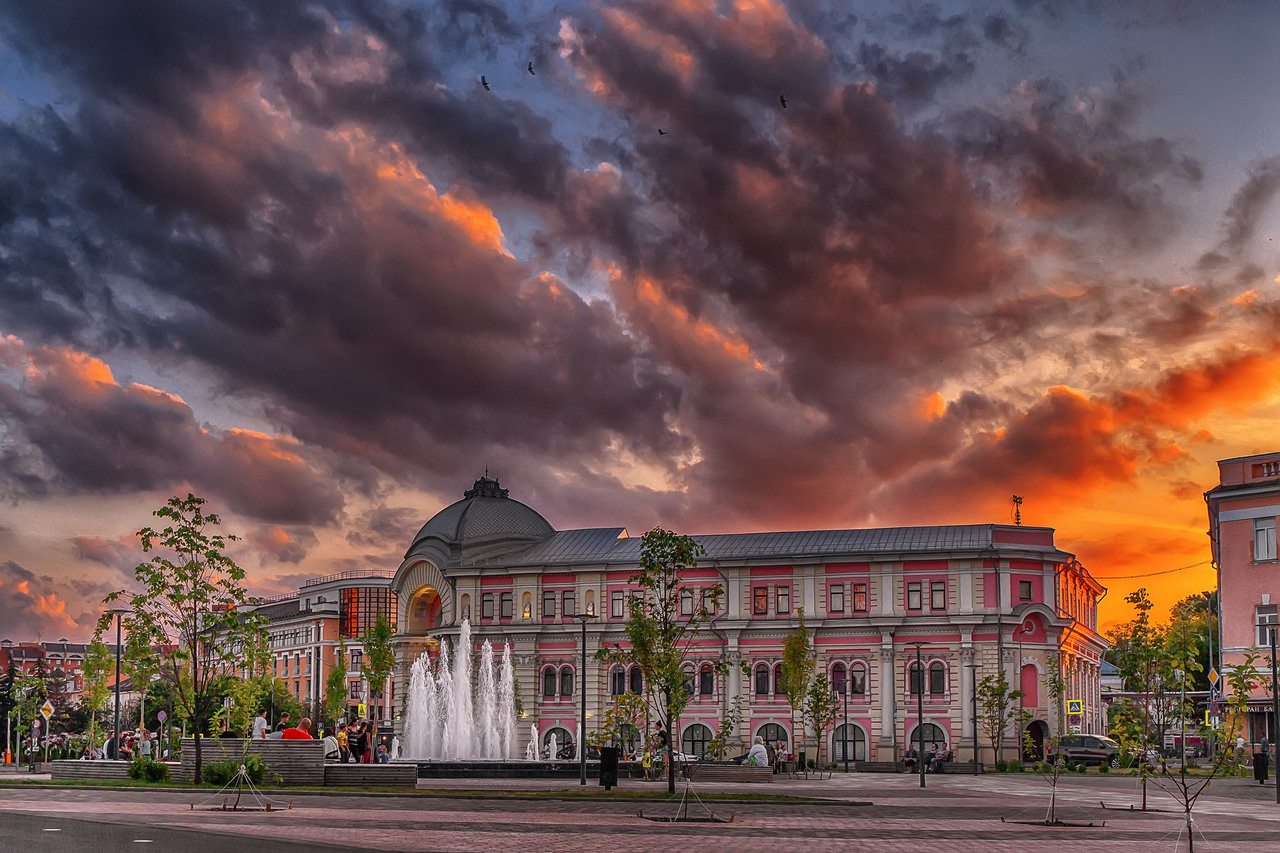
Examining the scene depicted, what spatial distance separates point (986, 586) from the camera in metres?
77.2

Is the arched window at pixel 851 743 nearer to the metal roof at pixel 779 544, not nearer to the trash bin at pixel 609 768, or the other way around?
the metal roof at pixel 779 544

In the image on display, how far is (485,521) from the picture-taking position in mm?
92750

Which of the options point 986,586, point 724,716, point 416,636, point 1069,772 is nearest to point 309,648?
point 416,636

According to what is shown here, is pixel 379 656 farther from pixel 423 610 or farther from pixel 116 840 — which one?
pixel 116 840

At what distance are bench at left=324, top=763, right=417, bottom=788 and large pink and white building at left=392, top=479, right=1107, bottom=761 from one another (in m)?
42.0

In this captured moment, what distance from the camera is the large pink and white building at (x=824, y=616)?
252ft

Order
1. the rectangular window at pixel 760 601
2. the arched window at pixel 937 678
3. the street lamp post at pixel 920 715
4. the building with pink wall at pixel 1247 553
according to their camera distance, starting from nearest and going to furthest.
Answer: the street lamp post at pixel 920 715, the building with pink wall at pixel 1247 553, the arched window at pixel 937 678, the rectangular window at pixel 760 601

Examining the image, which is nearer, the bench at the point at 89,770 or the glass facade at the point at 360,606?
the bench at the point at 89,770

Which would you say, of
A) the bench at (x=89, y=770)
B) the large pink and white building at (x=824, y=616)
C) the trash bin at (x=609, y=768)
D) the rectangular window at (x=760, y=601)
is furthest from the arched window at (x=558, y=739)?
the bench at (x=89, y=770)

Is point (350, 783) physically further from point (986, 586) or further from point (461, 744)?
point (986, 586)

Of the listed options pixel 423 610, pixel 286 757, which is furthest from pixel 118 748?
pixel 423 610

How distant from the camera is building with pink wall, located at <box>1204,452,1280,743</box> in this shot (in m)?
56.9

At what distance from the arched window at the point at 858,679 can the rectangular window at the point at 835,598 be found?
3447 millimetres

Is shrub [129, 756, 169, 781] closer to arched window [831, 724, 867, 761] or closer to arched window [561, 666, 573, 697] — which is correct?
arched window [831, 724, 867, 761]
